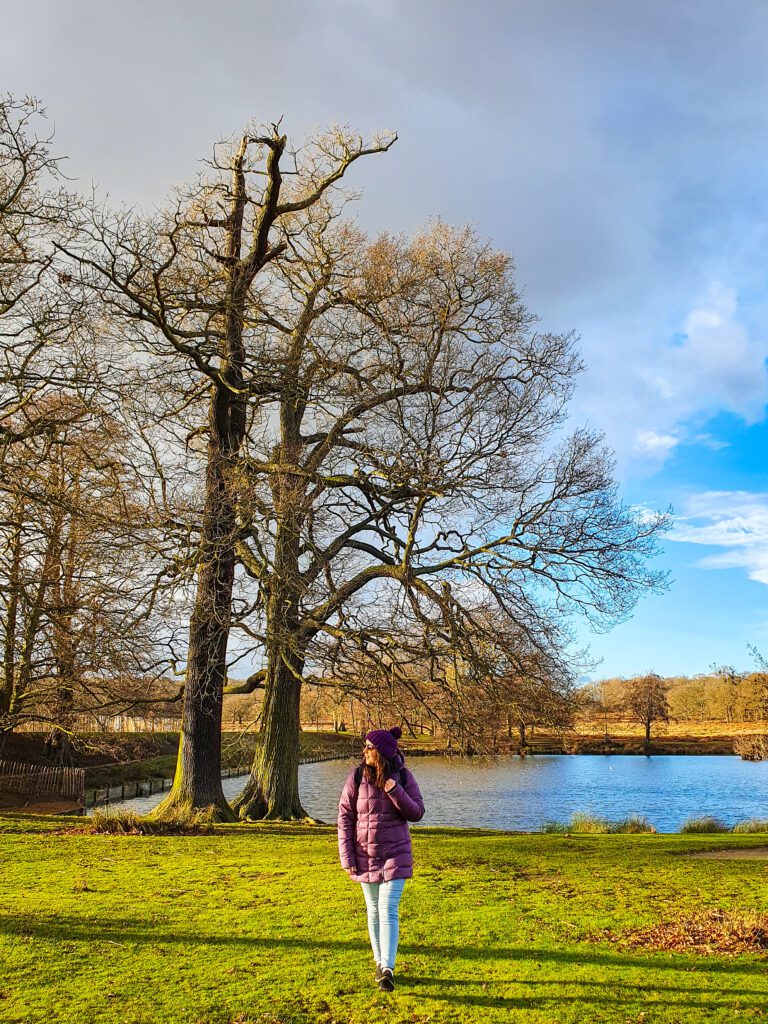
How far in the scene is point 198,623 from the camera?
14195 millimetres

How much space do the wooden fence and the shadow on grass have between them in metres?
20.0

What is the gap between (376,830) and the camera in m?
5.54

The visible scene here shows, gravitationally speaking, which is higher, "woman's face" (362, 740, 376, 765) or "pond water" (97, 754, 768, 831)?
"woman's face" (362, 740, 376, 765)

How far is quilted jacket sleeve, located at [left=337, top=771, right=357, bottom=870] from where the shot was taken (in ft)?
18.3

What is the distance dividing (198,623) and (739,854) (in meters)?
9.74

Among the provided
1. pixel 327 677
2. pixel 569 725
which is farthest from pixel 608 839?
pixel 327 677

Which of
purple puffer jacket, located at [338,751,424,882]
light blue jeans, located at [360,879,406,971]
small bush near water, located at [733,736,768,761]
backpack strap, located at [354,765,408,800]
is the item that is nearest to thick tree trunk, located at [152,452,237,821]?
backpack strap, located at [354,765,408,800]

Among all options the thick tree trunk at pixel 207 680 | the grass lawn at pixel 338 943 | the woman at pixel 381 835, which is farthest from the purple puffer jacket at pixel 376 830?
the thick tree trunk at pixel 207 680

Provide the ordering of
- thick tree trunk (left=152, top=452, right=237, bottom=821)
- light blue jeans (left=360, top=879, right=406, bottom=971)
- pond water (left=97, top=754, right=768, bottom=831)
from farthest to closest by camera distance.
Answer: pond water (left=97, top=754, right=768, bottom=831) → thick tree trunk (left=152, top=452, right=237, bottom=821) → light blue jeans (left=360, top=879, right=406, bottom=971)

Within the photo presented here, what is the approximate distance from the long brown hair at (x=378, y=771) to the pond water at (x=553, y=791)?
10.6 meters

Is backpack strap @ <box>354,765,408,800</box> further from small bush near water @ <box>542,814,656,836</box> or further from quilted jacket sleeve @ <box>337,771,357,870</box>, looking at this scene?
small bush near water @ <box>542,814,656,836</box>

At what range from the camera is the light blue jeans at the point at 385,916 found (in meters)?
Result: 5.35

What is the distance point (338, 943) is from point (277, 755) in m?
10.5

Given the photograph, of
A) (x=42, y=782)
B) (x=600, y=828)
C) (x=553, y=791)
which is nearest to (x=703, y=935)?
(x=600, y=828)
